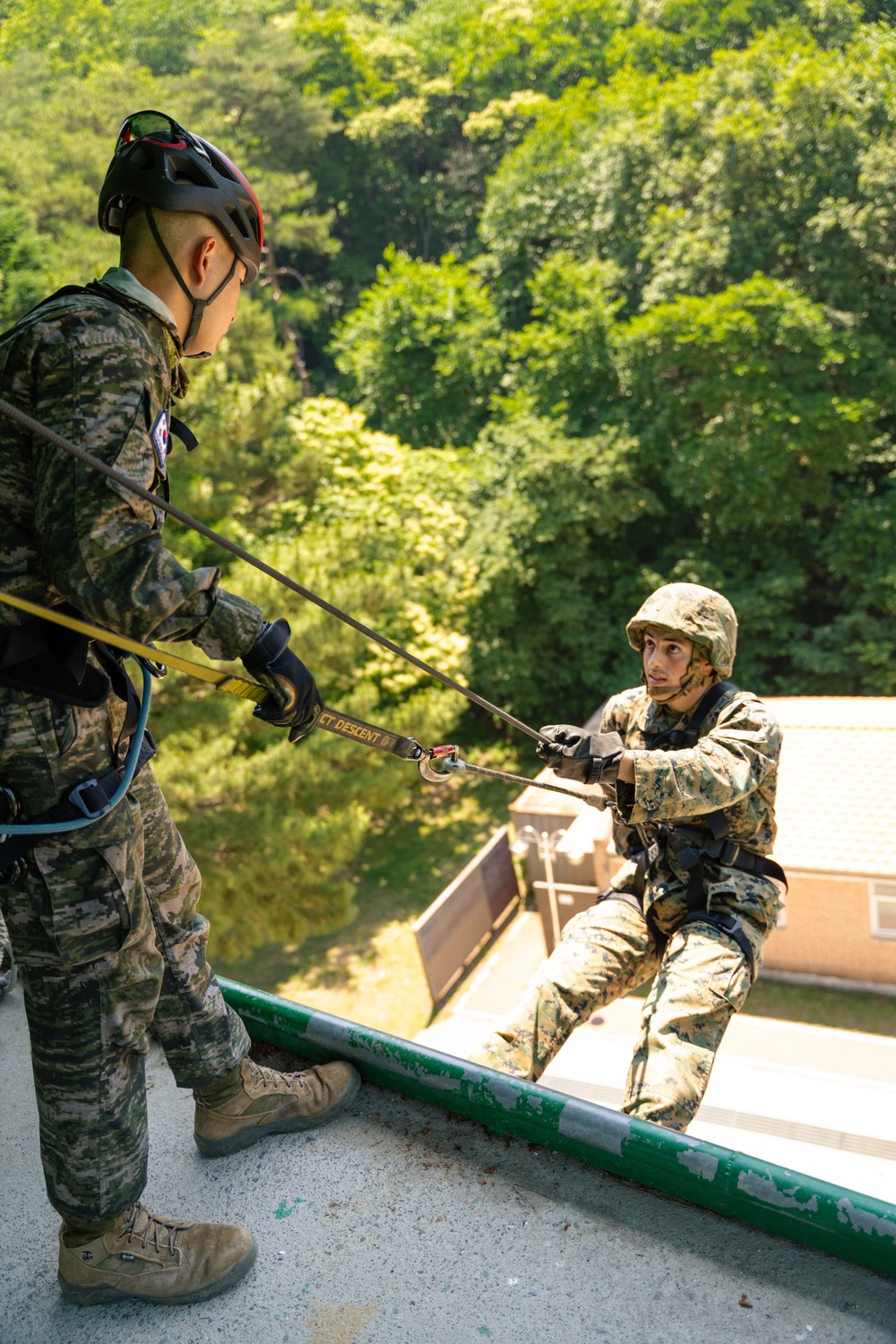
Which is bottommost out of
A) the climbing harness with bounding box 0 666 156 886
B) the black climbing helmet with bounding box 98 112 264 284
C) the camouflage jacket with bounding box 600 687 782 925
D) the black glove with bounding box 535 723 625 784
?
the camouflage jacket with bounding box 600 687 782 925

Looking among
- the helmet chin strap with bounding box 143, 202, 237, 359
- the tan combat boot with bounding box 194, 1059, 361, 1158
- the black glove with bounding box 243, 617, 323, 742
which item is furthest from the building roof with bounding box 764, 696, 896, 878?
the helmet chin strap with bounding box 143, 202, 237, 359

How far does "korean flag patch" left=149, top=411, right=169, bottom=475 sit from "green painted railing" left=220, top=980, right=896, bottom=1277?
1.45 metres

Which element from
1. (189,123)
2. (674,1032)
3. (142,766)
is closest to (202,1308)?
(142,766)

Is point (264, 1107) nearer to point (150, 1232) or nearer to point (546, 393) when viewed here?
point (150, 1232)

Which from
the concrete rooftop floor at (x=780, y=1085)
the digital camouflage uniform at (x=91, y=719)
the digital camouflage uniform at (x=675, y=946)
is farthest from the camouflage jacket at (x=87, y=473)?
the concrete rooftop floor at (x=780, y=1085)

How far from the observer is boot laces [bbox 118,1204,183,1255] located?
204 centimetres

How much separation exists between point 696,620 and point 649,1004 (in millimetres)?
1191

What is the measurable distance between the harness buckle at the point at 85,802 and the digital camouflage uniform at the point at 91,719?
33mm

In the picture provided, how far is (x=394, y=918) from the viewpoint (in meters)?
17.8

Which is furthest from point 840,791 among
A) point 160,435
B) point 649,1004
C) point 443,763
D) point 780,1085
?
point 160,435

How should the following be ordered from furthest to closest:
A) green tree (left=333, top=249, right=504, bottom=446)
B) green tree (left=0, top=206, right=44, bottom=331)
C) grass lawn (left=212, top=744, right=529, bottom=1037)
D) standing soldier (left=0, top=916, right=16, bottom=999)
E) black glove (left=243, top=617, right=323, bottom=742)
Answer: green tree (left=333, top=249, right=504, bottom=446)
grass lawn (left=212, top=744, right=529, bottom=1037)
green tree (left=0, top=206, right=44, bottom=331)
standing soldier (left=0, top=916, right=16, bottom=999)
black glove (left=243, top=617, right=323, bottom=742)

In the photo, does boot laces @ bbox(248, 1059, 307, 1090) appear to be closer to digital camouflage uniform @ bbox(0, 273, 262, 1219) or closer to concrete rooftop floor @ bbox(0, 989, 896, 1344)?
concrete rooftop floor @ bbox(0, 989, 896, 1344)

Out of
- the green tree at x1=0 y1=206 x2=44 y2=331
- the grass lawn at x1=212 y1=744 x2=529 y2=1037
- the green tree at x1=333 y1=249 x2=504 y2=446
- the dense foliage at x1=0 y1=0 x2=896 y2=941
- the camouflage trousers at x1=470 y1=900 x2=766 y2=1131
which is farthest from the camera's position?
the green tree at x1=333 y1=249 x2=504 y2=446

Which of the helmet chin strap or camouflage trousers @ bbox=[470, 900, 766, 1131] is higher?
the helmet chin strap
